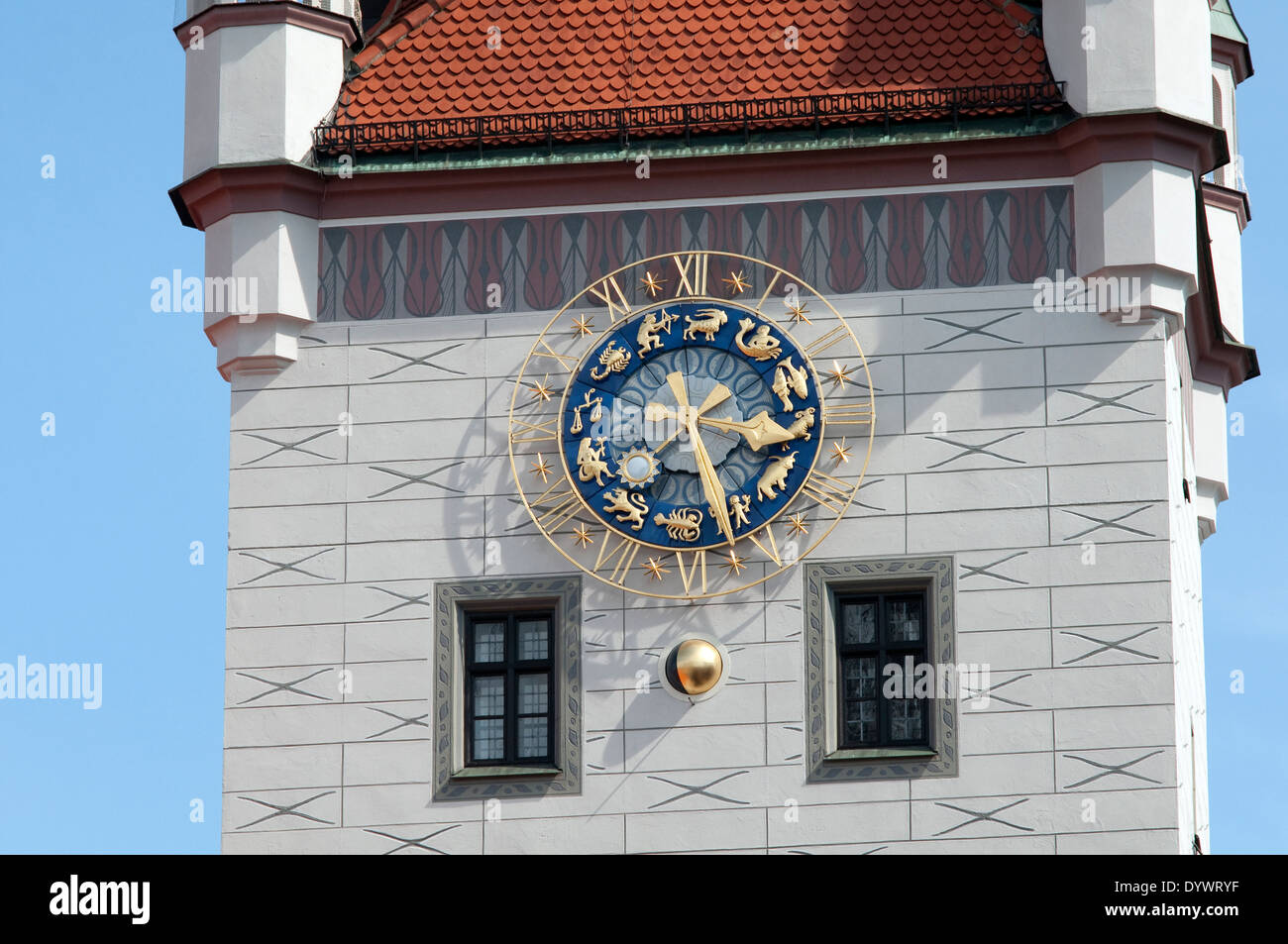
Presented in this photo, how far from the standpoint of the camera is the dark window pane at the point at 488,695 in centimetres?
3272

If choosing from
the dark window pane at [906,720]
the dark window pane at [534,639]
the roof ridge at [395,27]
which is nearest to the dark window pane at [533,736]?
the dark window pane at [534,639]

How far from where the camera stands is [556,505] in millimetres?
32969

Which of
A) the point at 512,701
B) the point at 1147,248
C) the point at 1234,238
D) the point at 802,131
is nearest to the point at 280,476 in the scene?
the point at 512,701

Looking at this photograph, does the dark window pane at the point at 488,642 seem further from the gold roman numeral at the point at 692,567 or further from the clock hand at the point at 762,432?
the clock hand at the point at 762,432

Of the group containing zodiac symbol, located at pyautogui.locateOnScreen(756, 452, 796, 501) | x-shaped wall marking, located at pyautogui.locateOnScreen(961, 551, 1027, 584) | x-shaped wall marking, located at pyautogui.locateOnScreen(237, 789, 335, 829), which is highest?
zodiac symbol, located at pyautogui.locateOnScreen(756, 452, 796, 501)

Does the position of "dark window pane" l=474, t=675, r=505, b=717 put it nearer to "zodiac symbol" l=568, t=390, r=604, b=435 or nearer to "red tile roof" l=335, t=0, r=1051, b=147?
"zodiac symbol" l=568, t=390, r=604, b=435

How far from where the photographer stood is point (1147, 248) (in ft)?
108

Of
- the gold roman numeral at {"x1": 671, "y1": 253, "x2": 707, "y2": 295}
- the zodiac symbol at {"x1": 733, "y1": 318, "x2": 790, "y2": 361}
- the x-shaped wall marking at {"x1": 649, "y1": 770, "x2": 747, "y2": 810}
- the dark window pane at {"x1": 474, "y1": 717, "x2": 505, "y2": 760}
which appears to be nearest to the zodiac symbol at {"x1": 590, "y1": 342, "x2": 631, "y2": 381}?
the gold roman numeral at {"x1": 671, "y1": 253, "x2": 707, "y2": 295}

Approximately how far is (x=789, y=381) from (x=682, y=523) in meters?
1.67

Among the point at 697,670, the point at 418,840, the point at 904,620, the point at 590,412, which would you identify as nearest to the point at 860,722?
the point at 904,620

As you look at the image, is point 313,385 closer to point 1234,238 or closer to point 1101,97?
point 1101,97

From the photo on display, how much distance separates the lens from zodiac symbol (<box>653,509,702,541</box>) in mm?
32656

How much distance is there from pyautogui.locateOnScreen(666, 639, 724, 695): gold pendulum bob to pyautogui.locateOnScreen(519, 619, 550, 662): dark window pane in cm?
136

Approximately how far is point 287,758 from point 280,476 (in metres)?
2.73
